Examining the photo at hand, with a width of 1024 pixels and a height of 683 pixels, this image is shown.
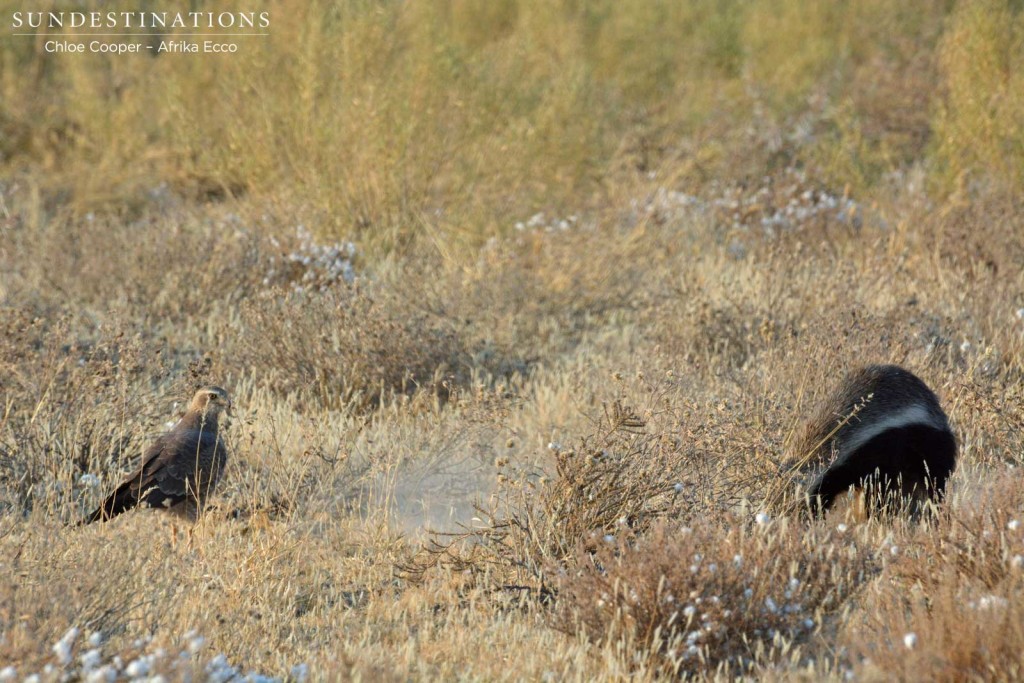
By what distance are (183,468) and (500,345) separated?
274 cm

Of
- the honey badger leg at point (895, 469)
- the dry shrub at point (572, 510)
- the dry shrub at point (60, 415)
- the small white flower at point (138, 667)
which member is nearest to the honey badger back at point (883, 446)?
the honey badger leg at point (895, 469)

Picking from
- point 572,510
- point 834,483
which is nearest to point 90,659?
point 572,510

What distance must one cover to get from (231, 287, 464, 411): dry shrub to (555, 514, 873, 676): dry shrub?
103 inches

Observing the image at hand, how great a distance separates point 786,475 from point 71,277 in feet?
17.5

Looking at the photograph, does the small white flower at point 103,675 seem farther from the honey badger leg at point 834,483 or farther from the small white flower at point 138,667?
the honey badger leg at point 834,483

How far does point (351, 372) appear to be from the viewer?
6352 millimetres

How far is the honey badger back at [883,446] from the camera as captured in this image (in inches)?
183

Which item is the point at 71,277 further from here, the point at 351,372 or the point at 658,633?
the point at 658,633

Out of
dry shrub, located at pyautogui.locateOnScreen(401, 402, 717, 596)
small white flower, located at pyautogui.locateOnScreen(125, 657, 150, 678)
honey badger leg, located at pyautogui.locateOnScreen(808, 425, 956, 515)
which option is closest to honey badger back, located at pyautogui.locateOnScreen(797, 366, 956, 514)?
honey badger leg, located at pyautogui.locateOnScreen(808, 425, 956, 515)

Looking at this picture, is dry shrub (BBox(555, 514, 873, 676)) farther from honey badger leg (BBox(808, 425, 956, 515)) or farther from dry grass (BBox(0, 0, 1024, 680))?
honey badger leg (BBox(808, 425, 956, 515))

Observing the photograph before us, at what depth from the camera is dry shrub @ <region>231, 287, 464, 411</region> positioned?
20.8 feet

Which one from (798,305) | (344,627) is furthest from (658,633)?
(798,305)

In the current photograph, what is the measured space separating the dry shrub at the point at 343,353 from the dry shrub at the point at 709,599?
8.62 ft

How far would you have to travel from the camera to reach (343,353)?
20.9ft
